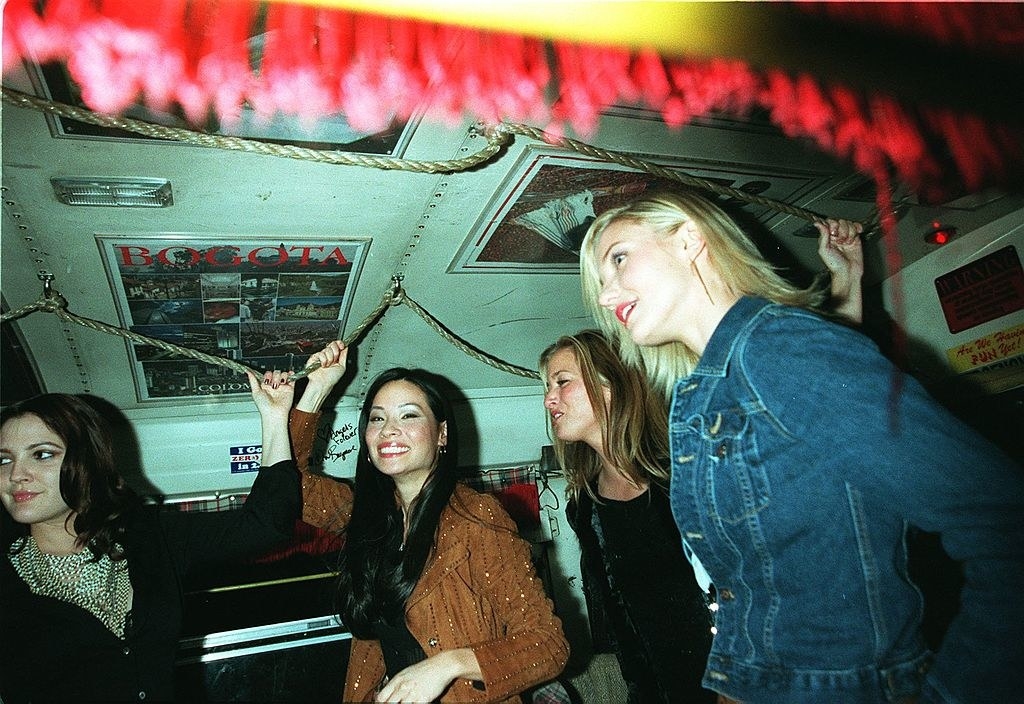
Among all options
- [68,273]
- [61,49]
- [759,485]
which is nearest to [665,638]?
[759,485]

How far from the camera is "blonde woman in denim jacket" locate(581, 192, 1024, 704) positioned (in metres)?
0.87

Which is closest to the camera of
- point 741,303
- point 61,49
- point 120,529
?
point 741,303

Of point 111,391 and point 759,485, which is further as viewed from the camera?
point 111,391

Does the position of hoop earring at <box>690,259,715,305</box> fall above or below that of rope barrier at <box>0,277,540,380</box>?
below

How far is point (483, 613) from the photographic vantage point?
6.83 ft

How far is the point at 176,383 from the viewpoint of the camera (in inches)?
122

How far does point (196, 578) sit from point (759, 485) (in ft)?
12.1

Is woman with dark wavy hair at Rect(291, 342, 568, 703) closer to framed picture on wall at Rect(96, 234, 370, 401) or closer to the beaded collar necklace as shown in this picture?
framed picture on wall at Rect(96, 234, 370, 401)

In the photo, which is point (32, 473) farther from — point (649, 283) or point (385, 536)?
point (649, 283)

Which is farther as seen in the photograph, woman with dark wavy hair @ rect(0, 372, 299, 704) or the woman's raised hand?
the woman's raised hand

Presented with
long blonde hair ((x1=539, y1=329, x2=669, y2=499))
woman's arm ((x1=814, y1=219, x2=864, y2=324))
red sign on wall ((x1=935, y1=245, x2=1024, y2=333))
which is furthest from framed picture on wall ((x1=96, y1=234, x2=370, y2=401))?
red sign on wall ((x1=935, y1=245, x2=1024, y2=333))

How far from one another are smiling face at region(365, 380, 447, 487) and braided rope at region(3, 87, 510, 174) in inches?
44.8

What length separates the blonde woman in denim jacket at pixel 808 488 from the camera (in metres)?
0.87

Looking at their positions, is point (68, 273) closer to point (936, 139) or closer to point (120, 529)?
point (120, 529)
